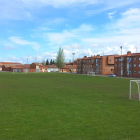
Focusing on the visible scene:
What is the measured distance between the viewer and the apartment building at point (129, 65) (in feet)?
262

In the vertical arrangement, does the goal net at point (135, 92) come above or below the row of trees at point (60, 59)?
below

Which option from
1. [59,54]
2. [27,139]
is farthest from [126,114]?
[59,54]

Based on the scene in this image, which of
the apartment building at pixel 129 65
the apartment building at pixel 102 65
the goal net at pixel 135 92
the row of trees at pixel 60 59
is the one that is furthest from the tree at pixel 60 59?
the goal net at pixel 135 92

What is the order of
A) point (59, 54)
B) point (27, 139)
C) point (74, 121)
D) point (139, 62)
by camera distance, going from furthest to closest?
point (59, 54) → point (139, 62) → point (74, 121) → point (27, 139)

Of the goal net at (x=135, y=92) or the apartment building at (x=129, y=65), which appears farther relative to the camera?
the apartment building at (x=129, y=65)

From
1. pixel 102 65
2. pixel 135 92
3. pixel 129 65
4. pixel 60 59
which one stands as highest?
pixel 60 59

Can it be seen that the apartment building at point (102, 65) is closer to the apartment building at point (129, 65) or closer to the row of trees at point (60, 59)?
the apartment building at point (129, 65)

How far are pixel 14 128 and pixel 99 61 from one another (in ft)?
325

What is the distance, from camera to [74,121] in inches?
406

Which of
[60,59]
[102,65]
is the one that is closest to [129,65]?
[102,65]

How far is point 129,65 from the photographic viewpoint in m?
83.8

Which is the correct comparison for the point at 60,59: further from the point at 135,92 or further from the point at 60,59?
the point at 135,92

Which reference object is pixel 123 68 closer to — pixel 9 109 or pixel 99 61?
pixel 99 61

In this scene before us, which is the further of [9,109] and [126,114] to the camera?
[9,109]
